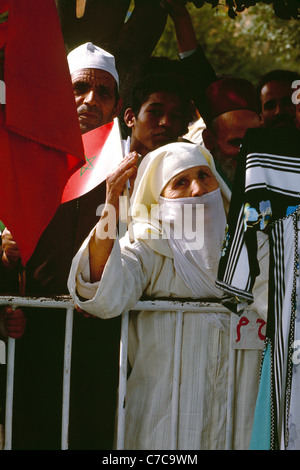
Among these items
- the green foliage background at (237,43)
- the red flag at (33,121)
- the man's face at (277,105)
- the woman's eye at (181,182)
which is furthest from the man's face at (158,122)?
the green foliage background at (237,43)

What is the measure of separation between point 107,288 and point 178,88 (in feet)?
5.54

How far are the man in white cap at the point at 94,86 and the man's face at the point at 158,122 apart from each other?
0.18 metres

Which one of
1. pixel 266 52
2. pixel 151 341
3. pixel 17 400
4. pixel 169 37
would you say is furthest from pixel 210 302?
pixel 266 52

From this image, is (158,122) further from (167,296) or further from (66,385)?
Answer: (66,385)

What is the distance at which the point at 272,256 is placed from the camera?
108 inches

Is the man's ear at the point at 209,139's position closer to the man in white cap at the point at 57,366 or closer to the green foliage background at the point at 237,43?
the man in white cap at the point at 57,366

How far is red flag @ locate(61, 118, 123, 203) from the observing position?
3.25m

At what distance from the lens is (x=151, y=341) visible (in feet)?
10.3

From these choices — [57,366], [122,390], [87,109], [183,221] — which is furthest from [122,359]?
[87,109]

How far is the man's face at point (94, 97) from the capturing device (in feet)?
12.5

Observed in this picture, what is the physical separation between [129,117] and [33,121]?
146cm

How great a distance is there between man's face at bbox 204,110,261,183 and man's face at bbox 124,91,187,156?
0.77 feet

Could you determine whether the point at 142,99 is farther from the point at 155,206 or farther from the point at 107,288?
the point at 107,288

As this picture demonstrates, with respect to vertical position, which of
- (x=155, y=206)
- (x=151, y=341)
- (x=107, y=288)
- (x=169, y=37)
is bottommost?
(x=151, y=341)
